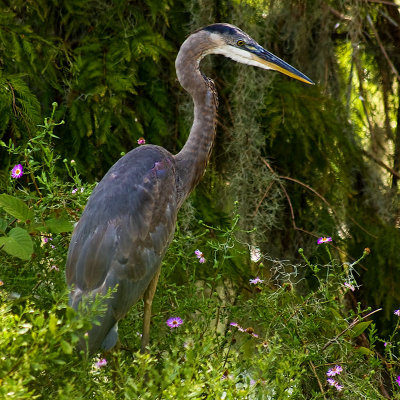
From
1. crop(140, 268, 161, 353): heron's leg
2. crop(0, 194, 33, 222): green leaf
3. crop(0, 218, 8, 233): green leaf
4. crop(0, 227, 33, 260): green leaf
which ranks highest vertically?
crop(0, 194, 33, 222): green leaf

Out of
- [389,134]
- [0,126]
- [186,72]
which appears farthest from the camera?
[389,134]

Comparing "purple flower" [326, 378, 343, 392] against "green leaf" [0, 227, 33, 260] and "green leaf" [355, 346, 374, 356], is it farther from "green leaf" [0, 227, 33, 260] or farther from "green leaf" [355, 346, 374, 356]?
"green leaf" [0, 227, 33, 260]

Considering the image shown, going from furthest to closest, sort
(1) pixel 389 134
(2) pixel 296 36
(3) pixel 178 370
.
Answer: (1) pixel 389 134, (2) pixel 296 36, (3) pixel 178 370

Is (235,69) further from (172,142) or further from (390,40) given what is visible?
(390,40)

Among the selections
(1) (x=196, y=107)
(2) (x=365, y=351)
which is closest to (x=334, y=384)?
(2) (x=365, y=351)

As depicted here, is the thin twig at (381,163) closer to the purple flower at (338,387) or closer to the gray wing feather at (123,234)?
the gray wing feather at (123,234)

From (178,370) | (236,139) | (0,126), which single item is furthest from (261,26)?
(178,370)

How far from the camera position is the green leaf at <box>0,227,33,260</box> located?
3104 mm

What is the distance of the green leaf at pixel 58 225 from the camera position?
3365 mm

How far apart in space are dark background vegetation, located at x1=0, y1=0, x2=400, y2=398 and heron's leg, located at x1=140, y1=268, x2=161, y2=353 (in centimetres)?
95

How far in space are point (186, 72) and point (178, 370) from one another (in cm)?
182

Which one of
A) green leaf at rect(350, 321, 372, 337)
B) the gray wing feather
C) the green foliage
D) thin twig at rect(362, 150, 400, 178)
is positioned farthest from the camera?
thin twig at rect(362, 150, 400, 178)

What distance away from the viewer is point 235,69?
4.83 meters

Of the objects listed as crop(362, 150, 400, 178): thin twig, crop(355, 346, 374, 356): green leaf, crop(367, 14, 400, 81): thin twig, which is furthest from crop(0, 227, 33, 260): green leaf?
crop(367, 14, 400, 81): thin twig
